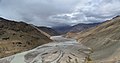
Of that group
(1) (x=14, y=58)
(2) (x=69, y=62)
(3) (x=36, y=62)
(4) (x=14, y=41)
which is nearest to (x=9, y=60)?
(1) (x=14, y=58)

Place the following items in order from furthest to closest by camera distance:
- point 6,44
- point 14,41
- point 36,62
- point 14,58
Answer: point 14,41 → point 6,44 → point 14,58 → point 36,62

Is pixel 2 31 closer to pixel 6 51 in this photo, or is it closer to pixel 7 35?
pixel 7 35

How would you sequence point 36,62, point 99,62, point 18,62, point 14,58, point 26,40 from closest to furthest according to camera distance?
point 99,62
point 36,62
point 18,62
point 14,58
point 26,40

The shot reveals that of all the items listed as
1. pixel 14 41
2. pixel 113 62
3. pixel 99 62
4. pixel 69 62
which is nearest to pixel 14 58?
pixel 69 62

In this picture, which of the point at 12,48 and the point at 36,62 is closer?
the point at 36,62

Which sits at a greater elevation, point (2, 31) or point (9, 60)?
point (2, 31)

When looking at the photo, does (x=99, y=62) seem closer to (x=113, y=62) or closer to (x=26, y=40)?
(x=113, y=62)

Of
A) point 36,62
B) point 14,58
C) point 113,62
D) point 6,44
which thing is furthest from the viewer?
point 6,44

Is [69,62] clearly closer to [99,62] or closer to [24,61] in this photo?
[99,62]

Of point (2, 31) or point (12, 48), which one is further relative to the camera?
point (2, 31)

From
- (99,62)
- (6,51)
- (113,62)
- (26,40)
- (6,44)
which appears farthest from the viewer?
(26,40)
